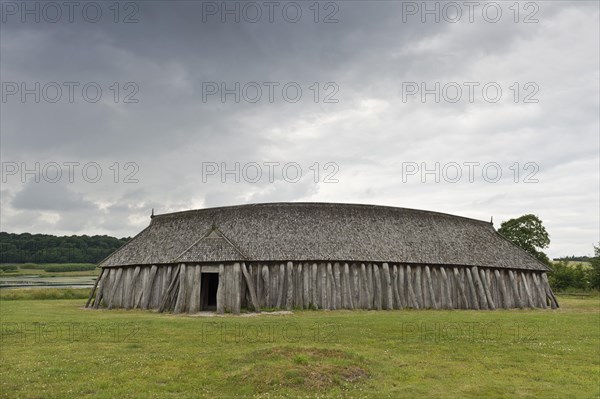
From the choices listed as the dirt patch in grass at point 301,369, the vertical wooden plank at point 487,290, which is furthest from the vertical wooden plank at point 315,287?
the dirt patch in grass at point 301,369

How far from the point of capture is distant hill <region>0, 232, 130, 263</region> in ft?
364

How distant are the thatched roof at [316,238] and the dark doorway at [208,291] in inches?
107

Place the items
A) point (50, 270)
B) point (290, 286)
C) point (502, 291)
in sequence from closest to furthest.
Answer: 1. point (290, 286)
2. point (502, 291)
3. point (50, 270)

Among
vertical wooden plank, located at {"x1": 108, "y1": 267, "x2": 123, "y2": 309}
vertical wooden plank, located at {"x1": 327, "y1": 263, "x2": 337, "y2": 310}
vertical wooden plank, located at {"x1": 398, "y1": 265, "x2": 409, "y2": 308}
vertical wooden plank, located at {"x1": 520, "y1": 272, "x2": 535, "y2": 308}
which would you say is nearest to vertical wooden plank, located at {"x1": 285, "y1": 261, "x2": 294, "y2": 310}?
vertical wooden plank, located at {"x1": 327, "y1": 263, "x2": 337, "y2": 310}

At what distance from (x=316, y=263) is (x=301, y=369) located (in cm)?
2029

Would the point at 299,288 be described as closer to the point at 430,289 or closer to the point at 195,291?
the point at 195,291

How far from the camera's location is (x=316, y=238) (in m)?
33.4

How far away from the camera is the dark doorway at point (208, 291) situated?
3306 centimetres

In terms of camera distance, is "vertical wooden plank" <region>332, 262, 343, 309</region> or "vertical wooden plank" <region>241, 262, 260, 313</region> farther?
"vertical wooden plank" <region>332, 262, 343, 309</region>

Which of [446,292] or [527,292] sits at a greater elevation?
[446,292]

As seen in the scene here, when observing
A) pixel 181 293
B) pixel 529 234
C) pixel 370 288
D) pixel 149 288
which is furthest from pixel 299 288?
pixel 529 234

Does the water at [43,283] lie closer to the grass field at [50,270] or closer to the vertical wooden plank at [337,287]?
the grass field at [50,270]

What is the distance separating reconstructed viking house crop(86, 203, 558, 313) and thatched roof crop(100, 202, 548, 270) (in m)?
0.08

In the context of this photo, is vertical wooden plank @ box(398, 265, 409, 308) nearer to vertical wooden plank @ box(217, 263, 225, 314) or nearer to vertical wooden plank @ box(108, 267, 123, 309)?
vertical wooden plank @ box(217, 263, 225, 314)
